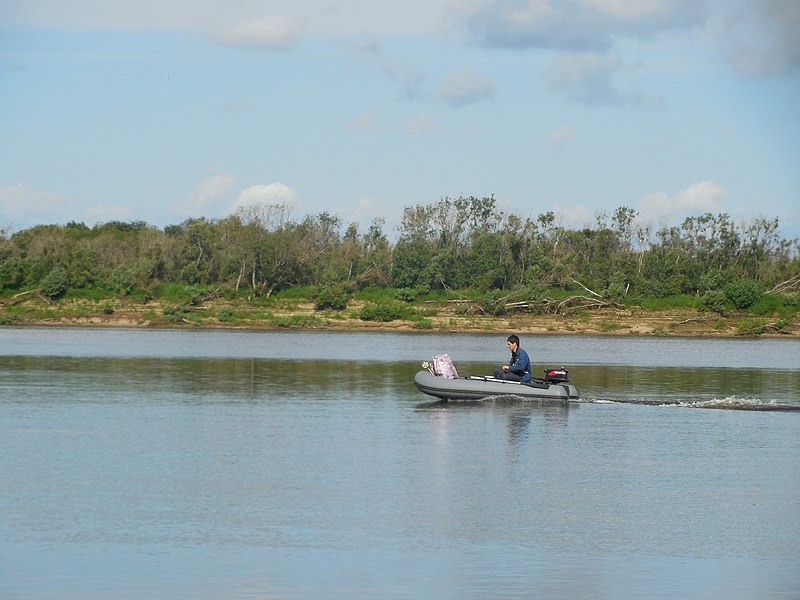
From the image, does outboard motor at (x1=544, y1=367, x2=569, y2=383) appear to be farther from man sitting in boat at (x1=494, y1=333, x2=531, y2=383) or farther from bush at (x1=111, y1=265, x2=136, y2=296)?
bush at (x1=111, y1=265, x2=136, y2=296)

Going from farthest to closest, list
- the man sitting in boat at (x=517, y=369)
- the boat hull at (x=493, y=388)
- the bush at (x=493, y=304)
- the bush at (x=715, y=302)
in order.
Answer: the bush at (x=715, y=302), the bush at (x=493, y=304), the man sitting in boat at (x=517, y=369), the boat hull at (x=493, y=388)

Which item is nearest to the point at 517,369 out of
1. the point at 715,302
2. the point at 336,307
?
the point at 336,307

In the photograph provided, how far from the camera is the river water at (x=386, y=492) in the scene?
12.7 metres

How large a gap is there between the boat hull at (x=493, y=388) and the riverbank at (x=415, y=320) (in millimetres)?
42134

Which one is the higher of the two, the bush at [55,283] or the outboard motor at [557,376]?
the bush at [55,283]

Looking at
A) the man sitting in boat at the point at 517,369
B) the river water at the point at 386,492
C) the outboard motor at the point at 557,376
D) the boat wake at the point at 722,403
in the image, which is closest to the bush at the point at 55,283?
the river water at the point at 386,492

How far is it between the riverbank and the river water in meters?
36.6

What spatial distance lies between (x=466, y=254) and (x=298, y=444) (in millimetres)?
63784

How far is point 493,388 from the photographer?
2992 centimetres

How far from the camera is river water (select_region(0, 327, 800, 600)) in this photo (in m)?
12.7

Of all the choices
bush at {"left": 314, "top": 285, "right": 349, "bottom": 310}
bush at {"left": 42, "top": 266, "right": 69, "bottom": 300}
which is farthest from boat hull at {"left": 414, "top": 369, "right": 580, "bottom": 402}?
bush at {"left": 42, "top": 266, "right": 69, "bottom": 300}

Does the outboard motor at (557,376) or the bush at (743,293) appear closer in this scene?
the outboard motor at (557,376)

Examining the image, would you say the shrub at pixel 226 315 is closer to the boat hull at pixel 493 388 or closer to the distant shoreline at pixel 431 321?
the distant shoreline at pixel 431 321

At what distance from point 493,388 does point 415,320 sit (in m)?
44.0
